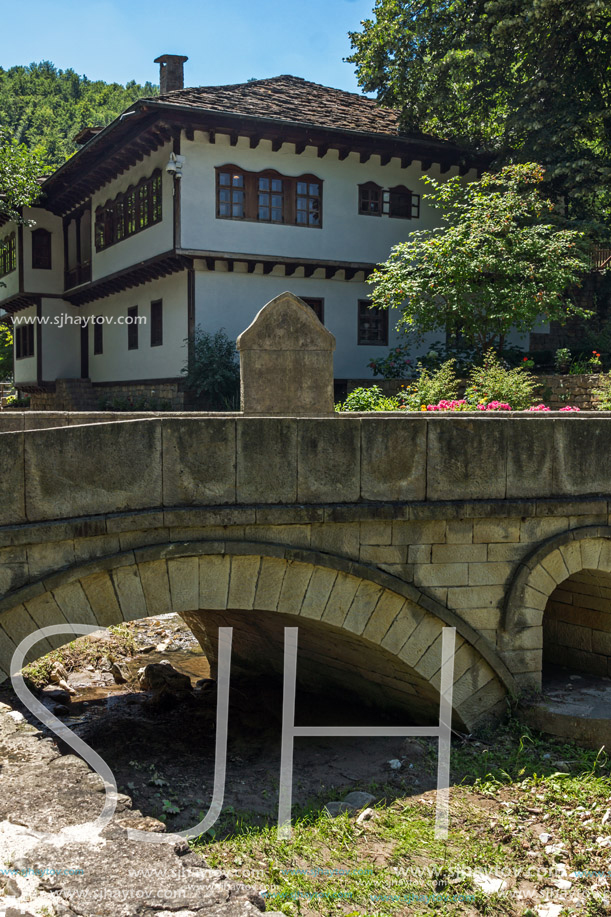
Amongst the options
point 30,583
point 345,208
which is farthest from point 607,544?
point 345,208

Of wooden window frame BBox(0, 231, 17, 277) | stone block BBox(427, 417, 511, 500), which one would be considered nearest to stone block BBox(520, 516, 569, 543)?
stone block BBox(427, 417, 511, 500)

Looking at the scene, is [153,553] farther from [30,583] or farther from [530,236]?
[530,236]

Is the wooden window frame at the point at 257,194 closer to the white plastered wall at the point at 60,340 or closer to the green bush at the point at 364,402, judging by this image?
the green bush at the point at 364,402

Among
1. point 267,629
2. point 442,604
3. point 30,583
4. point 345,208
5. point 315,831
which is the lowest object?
point 315,831

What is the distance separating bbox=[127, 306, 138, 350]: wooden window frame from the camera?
70.8 feet

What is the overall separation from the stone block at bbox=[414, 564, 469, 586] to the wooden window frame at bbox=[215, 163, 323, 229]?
1287 cm

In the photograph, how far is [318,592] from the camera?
23.4 ft

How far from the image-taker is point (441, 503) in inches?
297

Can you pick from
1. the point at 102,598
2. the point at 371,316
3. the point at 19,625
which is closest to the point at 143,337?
the point at 371,316

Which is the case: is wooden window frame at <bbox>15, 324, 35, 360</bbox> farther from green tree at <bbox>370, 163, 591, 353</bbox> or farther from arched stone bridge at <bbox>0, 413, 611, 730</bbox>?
arched stone bridge at <bbox>0, 413, 611, 730</bbox>

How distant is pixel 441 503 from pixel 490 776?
2.39 m

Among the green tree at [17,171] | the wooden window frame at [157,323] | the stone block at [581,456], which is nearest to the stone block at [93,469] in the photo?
the stone block at [581,456]

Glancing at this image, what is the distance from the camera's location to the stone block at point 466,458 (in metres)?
7.52

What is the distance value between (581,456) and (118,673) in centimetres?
662
